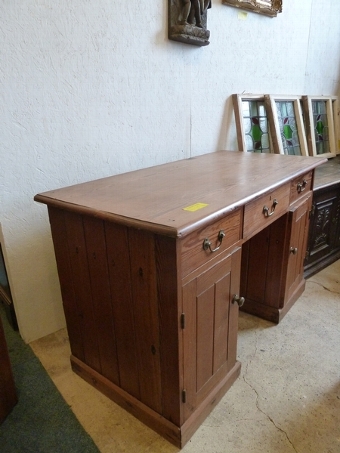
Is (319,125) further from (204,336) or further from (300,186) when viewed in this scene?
(204,336)

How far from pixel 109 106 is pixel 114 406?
130 cm

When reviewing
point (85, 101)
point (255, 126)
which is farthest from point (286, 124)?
point (85, 101)

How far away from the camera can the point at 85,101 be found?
1.49 meters

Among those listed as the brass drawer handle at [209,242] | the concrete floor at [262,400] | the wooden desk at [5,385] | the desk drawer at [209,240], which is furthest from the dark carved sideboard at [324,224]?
the wooden desk at [5,385]

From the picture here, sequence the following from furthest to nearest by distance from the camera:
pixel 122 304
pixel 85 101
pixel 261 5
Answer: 1. pixel 261 5
2. pixel 85 101
3. pixel 122 304

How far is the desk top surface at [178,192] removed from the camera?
3.08ft

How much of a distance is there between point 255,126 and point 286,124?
1.21 ft

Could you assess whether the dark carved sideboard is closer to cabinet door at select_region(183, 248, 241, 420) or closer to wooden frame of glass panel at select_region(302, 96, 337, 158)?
wooden frame of glass panel at select_region(302, 96, 337, 158)

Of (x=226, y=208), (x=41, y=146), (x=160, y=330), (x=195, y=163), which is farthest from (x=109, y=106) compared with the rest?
(x=160, y=330)

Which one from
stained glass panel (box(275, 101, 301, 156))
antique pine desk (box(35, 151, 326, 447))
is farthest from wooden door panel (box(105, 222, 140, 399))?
stained glass panel (box(275, 101, 301, 156))

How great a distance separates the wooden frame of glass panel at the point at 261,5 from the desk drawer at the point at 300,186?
1.13m

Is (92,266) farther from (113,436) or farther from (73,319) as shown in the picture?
(113,436)

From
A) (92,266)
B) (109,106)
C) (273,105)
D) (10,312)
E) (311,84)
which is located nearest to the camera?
(92,266)

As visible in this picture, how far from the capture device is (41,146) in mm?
1419
